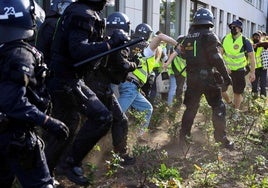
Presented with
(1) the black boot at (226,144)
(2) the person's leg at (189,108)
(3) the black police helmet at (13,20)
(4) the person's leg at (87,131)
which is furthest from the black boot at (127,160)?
(3) the black police helmet at (13,20)

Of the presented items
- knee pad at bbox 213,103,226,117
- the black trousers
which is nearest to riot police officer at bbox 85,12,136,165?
the black trousers

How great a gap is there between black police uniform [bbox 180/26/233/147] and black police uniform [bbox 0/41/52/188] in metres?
3.00

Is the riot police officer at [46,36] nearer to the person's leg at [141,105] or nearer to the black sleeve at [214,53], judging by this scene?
the person's leg at [141,105]

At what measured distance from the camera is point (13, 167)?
292cm

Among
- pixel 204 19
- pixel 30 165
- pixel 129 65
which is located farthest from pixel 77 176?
pixel 204 19

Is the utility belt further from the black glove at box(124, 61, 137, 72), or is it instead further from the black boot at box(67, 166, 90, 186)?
the black boot at box(67, 166, 90, 186)

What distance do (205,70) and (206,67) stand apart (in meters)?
0.04

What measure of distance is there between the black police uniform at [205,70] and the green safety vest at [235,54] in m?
2.40

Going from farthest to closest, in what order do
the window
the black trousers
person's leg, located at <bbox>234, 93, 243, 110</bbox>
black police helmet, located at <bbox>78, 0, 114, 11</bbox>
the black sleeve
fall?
the window
person's leg, located at <bbox>234, 93, 243, 110</bbox>
the black trousers
the black sleeve
black police helmet, located at <bbox>78, 0, 114, 11</bbox>

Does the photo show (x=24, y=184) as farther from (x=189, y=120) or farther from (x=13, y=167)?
(x=189, y=120)

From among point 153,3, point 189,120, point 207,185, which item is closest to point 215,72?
point 189,120

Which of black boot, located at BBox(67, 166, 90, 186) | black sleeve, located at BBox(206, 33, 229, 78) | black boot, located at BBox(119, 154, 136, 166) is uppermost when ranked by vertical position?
black sleeve, located at BBox(206, 33, 229, 78)

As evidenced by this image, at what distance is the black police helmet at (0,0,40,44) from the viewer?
116 inches

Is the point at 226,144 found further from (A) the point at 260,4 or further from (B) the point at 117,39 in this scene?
(A) the point at 260,4
